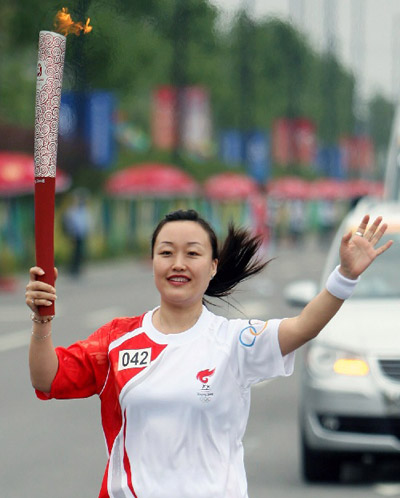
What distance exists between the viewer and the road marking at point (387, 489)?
780cm

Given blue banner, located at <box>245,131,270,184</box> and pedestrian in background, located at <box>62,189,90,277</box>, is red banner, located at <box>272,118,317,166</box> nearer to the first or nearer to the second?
blue banner, located at <box>245,131,270,184</box>

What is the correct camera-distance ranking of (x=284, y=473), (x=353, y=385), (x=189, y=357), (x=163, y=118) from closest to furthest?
(x=189, y=357)
(x=353, y=385)
(x=284, y=473)
(x=163, y=118)

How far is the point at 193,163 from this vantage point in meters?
59.3

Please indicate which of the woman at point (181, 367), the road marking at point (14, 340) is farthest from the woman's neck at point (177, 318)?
the road marking at point (14, 340)

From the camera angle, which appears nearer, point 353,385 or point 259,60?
point 353,385

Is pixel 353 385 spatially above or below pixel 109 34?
below

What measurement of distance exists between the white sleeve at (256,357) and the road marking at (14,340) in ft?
39.8

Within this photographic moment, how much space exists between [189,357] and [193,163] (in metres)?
55.5

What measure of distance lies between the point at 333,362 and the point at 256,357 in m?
4.17

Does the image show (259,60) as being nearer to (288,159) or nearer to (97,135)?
(288,159)

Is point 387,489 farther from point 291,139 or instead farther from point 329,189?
point 329,189

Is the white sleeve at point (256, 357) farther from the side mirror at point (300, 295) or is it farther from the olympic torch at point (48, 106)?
the side mirror at point (300, 295)

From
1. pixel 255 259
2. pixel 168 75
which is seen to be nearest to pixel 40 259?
pixel 255 259

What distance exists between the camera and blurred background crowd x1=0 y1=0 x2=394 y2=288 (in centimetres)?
1002
